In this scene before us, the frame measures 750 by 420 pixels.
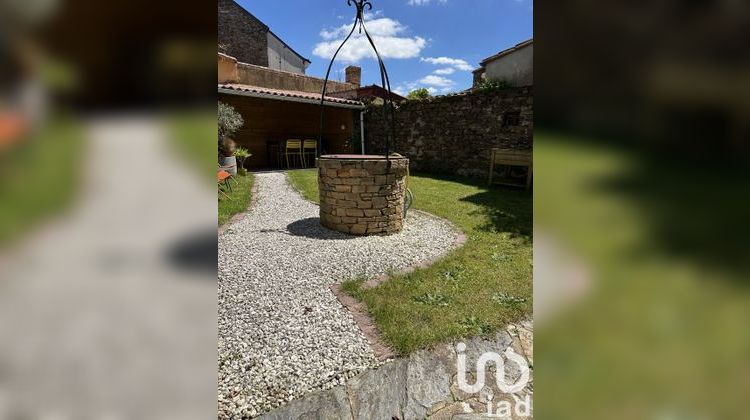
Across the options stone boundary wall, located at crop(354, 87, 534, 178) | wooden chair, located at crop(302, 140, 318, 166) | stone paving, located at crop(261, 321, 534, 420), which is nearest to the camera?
stone paving, located at crop(261, 321, 534, 420)

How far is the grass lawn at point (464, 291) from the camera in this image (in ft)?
10.2

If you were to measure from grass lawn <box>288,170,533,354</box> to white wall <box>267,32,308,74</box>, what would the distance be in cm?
2176

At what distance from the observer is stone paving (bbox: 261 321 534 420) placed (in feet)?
7.24

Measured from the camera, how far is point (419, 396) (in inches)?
93.3

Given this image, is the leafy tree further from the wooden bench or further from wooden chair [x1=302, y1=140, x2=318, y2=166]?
the wooden bench

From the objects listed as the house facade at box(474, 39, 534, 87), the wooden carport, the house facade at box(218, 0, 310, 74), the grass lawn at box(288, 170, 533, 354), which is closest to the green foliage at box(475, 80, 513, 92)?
the house facade at box(474, 39, 534, 87)
